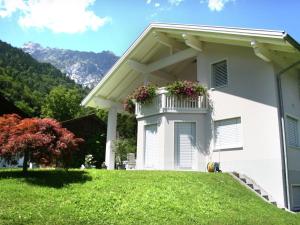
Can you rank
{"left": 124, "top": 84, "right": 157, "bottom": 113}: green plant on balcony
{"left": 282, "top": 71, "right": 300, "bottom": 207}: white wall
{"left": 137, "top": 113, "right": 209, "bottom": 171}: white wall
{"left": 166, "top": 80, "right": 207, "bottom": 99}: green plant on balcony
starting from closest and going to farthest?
1. {"left": 282, "top": 71, "right": 300, "bottom": 207}: white wall
2. {"left": 137, "top": 113, "right": 209, "bottom": 171}: white wall
3. {"left": 166, "top": 80, "right": 207, "bottom": 99}: green plant on balcony
4. {"left": 124, "top": 84, "right": 157, "bottom": 113}: green plant on balcony

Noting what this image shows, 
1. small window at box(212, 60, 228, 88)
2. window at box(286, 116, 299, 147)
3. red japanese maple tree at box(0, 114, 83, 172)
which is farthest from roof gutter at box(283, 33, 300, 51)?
red japanese maple tree at box(0, 114, 83, 172)

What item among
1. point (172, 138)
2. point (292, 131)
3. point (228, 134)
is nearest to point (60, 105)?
point (172, 138)

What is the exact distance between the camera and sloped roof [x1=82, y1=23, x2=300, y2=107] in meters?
13.7

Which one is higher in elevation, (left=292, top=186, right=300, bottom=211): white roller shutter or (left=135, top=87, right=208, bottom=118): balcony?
(left=135, top=87, right=208, bottom=118): balcony

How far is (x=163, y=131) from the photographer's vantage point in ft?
55.6

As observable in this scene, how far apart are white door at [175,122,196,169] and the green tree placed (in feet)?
151

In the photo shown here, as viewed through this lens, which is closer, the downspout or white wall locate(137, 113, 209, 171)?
the downspout

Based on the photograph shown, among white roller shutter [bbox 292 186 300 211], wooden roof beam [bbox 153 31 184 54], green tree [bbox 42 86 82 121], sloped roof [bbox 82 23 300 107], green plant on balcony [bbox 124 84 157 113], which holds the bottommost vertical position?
white roller shutter [bbox 292 186 300 211]

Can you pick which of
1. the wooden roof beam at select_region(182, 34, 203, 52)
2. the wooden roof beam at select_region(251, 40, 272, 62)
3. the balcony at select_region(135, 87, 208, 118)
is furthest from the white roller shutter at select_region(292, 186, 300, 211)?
the wooden roof beam at select_region(182, 34, 203, 52)

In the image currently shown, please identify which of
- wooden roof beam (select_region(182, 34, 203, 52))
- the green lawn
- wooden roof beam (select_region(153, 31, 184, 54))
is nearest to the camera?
the green lawn

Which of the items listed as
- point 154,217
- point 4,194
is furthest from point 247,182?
point 4,194

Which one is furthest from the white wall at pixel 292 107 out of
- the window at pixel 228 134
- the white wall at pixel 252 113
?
the window at pixel 228 134

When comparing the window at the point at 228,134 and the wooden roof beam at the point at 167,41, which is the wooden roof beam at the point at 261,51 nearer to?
the window at the point at 228,134

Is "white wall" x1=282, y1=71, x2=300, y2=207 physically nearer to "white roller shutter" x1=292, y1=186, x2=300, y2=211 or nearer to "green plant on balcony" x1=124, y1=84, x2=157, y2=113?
"white roller shutter" x1=292, y1=186, x2=300, y2=211
